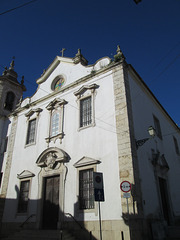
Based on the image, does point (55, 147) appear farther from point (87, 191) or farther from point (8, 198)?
point (8, 198)

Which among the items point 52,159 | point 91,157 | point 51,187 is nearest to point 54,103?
point 52,159

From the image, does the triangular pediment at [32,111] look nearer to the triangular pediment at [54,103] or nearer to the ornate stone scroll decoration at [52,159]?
the triangular pediment at [54,103]

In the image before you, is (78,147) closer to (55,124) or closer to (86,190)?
(86,190)

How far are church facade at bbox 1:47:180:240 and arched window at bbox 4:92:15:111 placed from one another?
4.06m

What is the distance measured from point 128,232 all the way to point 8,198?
817cm

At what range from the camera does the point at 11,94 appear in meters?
19.3

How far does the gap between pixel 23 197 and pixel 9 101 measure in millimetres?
9680

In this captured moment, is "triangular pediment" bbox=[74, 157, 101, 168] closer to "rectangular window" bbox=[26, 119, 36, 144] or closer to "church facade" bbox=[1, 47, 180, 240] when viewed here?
"church facade" bbox=[1, 47, 180, 240]

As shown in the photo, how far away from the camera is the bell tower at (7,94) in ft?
56.5

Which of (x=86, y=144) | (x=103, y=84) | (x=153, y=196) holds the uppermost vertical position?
(x=103, y=84)

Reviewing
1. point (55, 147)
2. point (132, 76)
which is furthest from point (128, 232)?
point (132, 76)

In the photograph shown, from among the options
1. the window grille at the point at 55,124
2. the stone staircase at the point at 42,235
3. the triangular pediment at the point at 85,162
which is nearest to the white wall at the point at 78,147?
the triangular pediment at the point at 85,162

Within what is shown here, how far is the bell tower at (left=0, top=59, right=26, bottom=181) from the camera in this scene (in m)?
17.2

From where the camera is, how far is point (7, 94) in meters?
19.0
